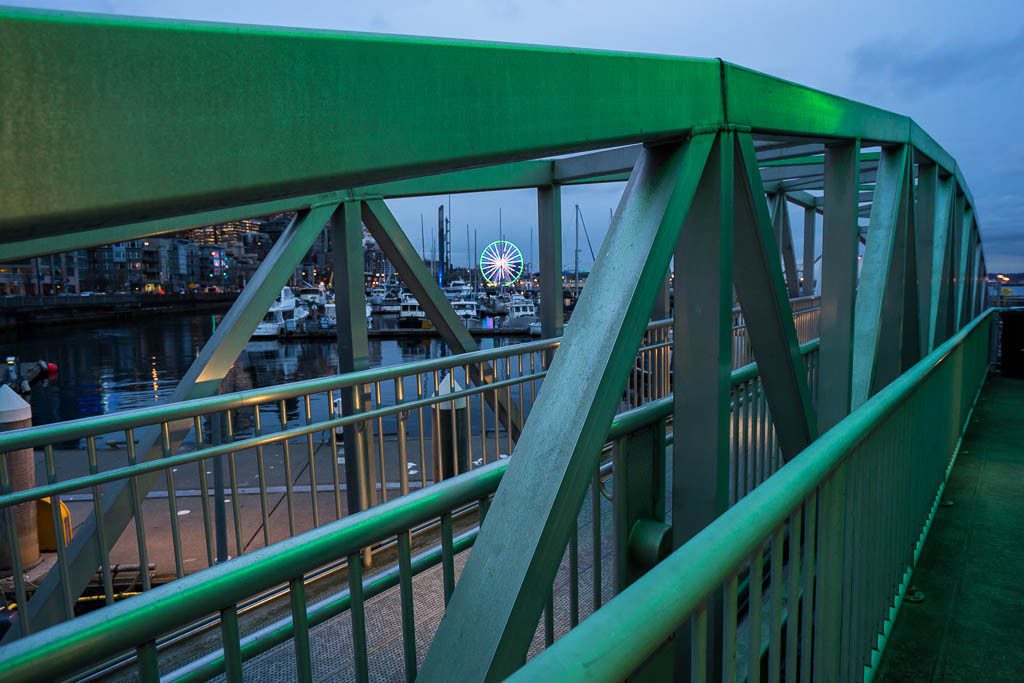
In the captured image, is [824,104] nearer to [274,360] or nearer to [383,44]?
[383,44]

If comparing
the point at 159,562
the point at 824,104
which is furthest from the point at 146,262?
the point at 824,104

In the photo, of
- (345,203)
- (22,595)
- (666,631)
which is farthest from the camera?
(345,203)

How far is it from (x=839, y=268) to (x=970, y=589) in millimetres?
1875

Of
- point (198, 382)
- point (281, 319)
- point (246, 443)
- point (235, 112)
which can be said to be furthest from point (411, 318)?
point (235, 112)

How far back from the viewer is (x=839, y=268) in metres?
3.81

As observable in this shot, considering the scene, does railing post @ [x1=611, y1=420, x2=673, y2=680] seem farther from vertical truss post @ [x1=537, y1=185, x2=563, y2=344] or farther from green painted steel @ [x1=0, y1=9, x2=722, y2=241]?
vertical truss post @ [x1=537, y1=185, x2=563, y2=344]

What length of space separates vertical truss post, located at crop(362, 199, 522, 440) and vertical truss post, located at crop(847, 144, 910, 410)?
2.88m

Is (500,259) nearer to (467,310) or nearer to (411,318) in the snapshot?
(467,310)

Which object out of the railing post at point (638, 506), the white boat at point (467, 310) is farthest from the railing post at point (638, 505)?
the white boat at point (467, 310)

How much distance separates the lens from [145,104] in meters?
0.83

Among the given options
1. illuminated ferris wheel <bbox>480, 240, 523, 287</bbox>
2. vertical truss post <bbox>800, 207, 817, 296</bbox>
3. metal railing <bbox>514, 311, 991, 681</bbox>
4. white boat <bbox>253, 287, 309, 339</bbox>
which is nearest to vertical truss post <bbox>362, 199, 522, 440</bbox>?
metal railing <bbox>514, 311, 991, 681</bbox>

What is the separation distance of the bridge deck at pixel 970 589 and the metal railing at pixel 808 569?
16cm

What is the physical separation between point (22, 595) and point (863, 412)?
3.68 m

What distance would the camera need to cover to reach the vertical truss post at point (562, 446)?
147 centimetres
